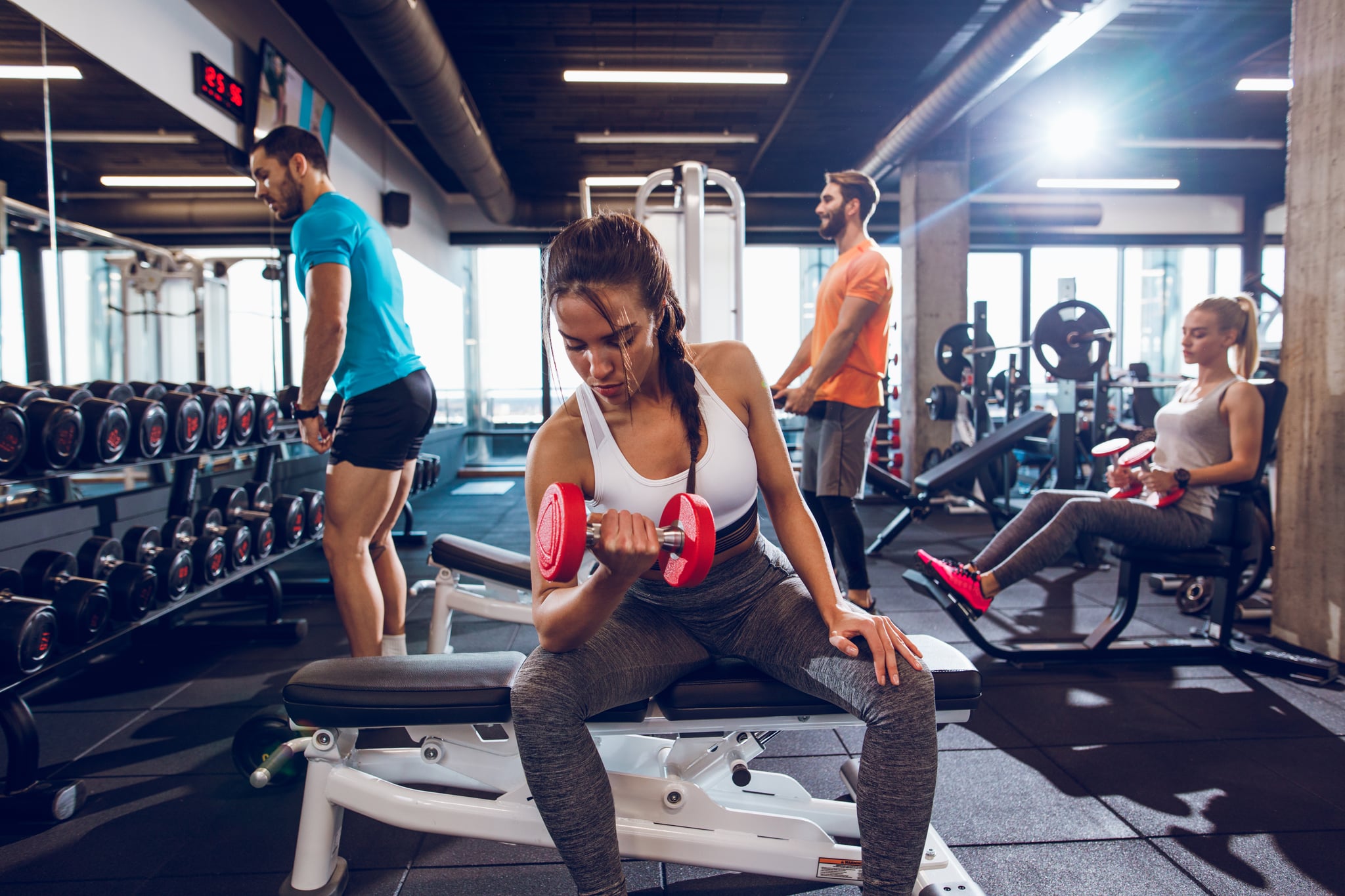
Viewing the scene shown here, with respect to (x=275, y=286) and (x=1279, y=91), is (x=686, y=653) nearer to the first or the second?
(x=275, y=286)

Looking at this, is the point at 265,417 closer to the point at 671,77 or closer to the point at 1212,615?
the point at 1212,615

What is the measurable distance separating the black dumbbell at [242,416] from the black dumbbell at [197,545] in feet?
1.06

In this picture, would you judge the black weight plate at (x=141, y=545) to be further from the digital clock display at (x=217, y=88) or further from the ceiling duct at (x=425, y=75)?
the ceiling duct at (x=425, y=75)

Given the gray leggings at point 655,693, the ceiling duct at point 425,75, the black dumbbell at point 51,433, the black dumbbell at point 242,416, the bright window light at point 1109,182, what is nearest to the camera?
the gray leggings at point 655,693

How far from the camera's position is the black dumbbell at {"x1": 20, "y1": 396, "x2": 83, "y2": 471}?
5.34 ft

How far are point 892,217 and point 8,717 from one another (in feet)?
24.4

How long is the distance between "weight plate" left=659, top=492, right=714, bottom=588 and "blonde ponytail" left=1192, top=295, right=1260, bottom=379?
2.14 metres

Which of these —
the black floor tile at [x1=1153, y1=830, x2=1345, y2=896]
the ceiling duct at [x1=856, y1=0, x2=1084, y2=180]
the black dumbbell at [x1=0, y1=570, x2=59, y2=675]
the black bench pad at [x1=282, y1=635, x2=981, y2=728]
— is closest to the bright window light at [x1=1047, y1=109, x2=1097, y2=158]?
the ceiling duct at [x1=856, y1=0, x2=1084, y2=180]

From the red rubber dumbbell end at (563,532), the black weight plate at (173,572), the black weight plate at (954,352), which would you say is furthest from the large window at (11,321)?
the black weight plate at (954,352)

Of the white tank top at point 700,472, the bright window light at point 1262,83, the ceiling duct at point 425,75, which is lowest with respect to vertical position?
the white tank top at point 700,472

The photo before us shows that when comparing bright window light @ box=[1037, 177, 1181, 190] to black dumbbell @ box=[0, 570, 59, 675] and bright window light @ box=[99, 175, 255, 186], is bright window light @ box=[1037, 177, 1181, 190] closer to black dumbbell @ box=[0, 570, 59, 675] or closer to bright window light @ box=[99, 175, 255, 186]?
bright window light @ box=[99, 175, 255, 186]

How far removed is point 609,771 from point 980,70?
416cm

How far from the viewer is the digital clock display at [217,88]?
9.38 feet

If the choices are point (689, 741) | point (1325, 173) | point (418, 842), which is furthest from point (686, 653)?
point (1325, 173)
